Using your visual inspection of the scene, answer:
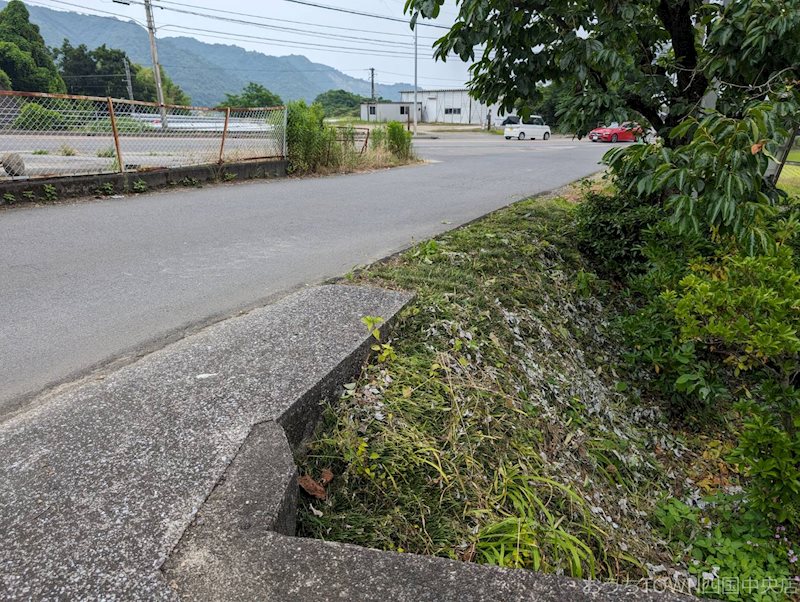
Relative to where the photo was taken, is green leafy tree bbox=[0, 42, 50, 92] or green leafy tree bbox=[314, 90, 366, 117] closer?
green leafy tree bbox=[0, 42, 50, 92]

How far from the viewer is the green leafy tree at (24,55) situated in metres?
38.4

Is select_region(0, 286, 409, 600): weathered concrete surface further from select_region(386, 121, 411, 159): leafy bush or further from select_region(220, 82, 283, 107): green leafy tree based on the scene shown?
select_region(220, 82, 283, 107): green leafy tree

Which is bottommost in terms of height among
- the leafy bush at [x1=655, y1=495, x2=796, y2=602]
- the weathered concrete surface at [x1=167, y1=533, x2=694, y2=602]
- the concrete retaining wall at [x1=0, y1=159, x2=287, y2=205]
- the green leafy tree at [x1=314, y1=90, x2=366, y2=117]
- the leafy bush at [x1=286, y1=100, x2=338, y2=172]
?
the leafy bush at [x1=655, y1=495, x2=796, y2=602]

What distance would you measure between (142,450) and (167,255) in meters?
3.46

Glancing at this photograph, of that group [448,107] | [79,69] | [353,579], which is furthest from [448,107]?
[353,579]

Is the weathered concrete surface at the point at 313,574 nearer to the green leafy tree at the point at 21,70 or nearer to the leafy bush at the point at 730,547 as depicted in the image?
the leafy bush at the point at 730,547

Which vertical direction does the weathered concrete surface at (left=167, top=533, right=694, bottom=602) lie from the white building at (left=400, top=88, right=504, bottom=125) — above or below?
below

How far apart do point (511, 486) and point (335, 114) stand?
77792 mm

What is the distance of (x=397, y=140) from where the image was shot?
1468 centimetres

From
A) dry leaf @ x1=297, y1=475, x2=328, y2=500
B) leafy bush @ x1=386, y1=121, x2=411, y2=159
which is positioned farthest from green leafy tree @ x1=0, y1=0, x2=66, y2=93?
dry leaf @ x1=297, y1=475, x2=328, y2=500

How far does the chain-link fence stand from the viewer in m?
7.13

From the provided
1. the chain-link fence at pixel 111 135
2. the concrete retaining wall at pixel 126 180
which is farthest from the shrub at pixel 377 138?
the chain-link fence at pixel 111 135

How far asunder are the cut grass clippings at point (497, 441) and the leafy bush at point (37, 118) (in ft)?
19.6

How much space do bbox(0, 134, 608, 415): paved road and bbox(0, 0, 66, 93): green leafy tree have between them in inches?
1643
